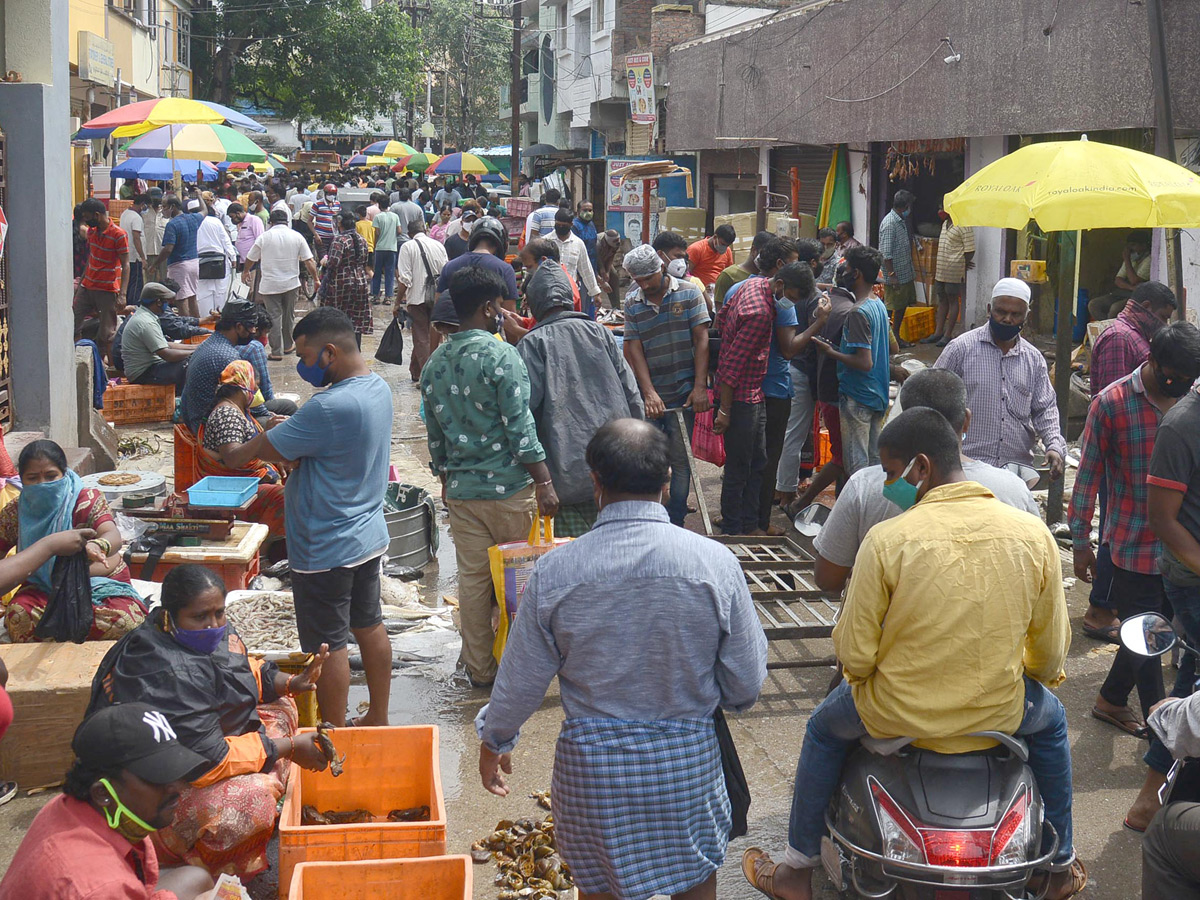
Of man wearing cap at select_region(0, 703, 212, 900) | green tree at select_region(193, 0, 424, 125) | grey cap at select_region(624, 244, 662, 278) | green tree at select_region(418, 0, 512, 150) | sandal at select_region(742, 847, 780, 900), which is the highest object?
green tree at select_region(418, 0, 512, 150)

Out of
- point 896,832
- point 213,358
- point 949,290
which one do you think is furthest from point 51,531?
point 949,290

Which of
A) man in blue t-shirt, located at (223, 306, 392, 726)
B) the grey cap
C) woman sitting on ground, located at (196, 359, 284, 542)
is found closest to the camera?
man in blue t-shirt, located at (223, 306, 392, 726)

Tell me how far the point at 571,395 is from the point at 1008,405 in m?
2.18

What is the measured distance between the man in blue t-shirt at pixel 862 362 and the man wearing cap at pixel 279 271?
7850mm

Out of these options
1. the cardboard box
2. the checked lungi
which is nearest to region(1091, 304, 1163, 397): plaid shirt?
the checked lungi

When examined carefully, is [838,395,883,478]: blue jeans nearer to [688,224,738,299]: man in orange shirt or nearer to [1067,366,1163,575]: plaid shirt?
[1067,366,1163,575]: plaid shirt

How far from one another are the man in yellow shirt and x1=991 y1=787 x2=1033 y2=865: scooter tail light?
0.62 feet

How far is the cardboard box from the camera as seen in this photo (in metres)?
4.75

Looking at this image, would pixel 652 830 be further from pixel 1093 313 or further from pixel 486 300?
pixel 1093 313

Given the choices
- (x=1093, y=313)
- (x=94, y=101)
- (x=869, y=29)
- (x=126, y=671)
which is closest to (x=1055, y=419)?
(x=126, y=671)

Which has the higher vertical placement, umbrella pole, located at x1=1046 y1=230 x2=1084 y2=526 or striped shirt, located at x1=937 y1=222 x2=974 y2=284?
striped shirt, located at x1=937 y1=222 x2=974 y2=284

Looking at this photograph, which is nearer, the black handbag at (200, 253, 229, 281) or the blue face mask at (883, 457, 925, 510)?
the blue face mask at (883, 457, 925, 510)

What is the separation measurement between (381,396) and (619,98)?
1276 inches

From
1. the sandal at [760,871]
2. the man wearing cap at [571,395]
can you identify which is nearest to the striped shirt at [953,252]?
the man wearing cap at [571,395]
